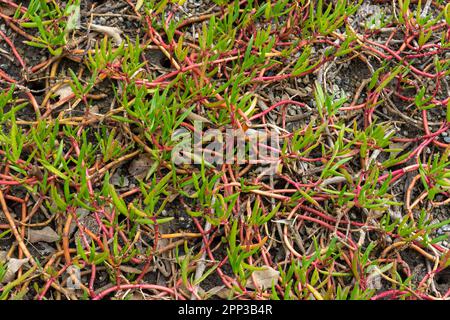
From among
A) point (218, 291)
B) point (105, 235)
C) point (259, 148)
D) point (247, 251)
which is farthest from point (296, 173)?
point (105, 235)

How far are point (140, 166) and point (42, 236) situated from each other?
14.6 inches

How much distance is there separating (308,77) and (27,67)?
992 mm

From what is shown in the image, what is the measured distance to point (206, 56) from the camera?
1.90m

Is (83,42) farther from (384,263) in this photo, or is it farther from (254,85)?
(384,263)

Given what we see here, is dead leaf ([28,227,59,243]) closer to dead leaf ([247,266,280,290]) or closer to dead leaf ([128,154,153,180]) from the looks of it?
dead leaf ([128,154,153,180])

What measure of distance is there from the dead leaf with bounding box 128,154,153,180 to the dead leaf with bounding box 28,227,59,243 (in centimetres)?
31

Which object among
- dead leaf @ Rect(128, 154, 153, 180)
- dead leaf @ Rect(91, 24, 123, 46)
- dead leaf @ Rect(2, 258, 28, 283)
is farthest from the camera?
dead leaf @ Rect(91, 24, 123, 46)

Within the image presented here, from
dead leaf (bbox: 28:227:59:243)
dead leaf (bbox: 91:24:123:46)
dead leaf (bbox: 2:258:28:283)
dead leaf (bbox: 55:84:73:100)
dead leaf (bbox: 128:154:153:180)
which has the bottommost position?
dead leaf (bbox: 2:258:28:283)

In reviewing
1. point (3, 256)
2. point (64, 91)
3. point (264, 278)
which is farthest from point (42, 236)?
point (264, 278)

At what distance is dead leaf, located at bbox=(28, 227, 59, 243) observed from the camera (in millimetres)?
1701

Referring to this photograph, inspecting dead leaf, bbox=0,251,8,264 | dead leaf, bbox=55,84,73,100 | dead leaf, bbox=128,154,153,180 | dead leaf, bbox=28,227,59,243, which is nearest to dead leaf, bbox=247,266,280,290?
dead leaf, bbox=128,154,153,180

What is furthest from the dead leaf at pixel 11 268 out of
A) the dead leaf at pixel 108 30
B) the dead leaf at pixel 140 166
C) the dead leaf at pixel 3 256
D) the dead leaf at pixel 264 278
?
the dead leaf at pixel 108 30

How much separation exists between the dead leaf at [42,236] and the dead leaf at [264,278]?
604 mm

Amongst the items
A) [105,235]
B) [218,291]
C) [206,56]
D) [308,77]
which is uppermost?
[206,56]
